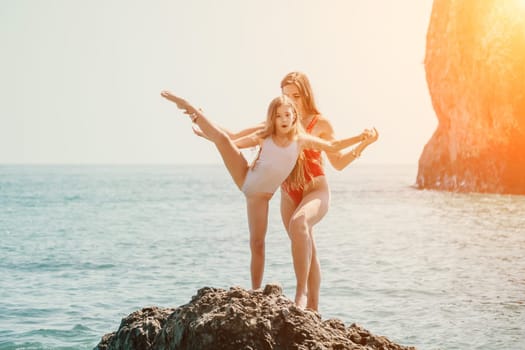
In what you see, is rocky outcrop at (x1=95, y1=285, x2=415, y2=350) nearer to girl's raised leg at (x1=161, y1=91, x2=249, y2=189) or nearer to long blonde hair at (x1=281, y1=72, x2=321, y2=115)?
girl's raised leg at (x1=161, y1=91, x2=249, y2=189)

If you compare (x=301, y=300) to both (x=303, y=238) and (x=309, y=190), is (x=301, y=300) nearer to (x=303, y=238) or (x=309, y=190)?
(x=303, y=238)

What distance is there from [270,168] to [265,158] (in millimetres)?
85

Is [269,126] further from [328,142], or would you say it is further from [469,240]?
[469,240]

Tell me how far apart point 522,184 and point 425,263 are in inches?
1166

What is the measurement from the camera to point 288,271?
1677 centimetres

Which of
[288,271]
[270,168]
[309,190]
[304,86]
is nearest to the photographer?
[270,168]

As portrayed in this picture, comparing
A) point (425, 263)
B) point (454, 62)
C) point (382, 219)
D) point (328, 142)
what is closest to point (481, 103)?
point (454, 62)

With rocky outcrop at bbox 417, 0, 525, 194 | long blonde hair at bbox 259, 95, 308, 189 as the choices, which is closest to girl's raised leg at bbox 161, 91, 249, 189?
long blonde hair at bbox 259, 95, 308, 189

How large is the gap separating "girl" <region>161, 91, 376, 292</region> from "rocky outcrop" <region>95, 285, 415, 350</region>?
0.92 metres

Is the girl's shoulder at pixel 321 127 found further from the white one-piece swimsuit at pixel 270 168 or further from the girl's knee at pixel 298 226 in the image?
the girl's knee at pixel 298 226

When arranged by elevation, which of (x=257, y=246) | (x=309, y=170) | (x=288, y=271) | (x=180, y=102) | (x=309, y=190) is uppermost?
(x=180, y=102)

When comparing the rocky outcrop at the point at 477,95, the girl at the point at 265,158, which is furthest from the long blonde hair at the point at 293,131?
the rocky outcrop at the point at 477,95

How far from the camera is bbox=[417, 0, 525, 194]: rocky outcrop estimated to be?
153 feet

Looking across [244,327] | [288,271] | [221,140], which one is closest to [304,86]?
[221,140]
